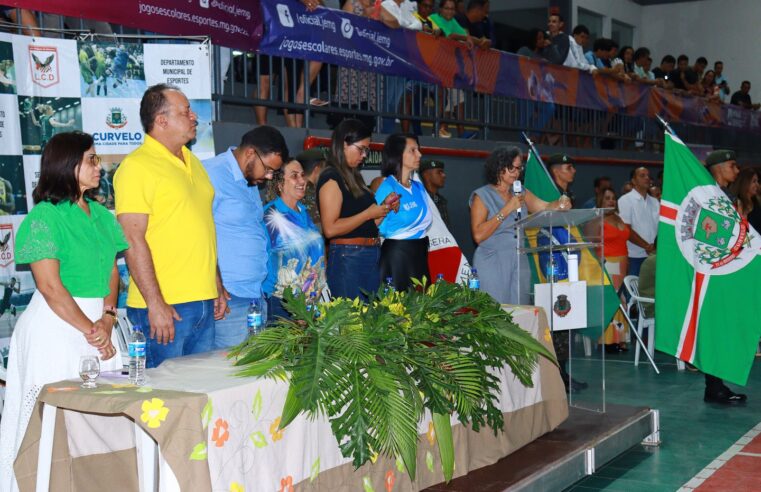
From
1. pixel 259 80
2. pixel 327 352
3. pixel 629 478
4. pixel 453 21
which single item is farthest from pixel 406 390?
pixel 453 21

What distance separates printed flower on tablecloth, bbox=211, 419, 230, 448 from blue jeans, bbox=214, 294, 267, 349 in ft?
4.82

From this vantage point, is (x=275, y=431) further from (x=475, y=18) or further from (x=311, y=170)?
(x=475, y=18)

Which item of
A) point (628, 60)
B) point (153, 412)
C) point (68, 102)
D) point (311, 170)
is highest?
point (628, 60)

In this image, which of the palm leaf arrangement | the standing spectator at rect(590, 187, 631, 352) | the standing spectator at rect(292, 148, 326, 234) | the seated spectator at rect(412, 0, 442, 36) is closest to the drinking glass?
the palm leaf arrangement

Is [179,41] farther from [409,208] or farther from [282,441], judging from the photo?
[282,441]

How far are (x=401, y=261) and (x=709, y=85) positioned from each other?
14117 mm

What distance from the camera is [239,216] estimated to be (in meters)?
4.18

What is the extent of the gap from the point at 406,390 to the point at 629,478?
1866 mm

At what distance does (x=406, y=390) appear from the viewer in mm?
3197

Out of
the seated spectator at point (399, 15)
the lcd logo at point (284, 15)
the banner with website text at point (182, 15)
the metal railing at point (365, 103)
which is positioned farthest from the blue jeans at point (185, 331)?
the seated spectator at point (399, 15)

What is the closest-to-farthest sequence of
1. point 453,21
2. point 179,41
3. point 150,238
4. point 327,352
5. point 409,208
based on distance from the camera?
point 327,352, point 150,238, point 409,208, point 179,41, point 453,21

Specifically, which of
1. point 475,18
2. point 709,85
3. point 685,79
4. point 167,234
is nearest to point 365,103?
point 475,18

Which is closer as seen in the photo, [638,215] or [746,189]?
[746,189]

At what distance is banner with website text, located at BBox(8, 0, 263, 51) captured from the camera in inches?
204
